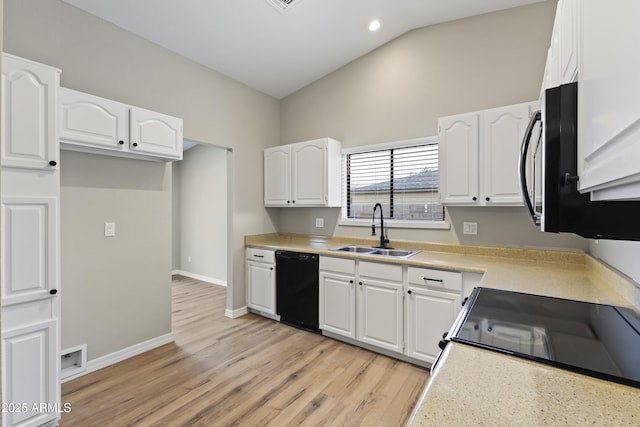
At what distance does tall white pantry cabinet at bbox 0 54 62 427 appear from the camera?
5.24 ft

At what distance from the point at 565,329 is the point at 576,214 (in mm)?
490

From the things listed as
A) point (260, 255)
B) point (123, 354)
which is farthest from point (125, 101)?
point (123, 354)

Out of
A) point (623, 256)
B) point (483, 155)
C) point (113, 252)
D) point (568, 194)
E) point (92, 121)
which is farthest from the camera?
point (113, 252)

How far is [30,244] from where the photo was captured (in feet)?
5.49

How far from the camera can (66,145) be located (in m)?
2.12

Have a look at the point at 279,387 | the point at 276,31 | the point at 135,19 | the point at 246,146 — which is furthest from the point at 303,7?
the point at 279,387

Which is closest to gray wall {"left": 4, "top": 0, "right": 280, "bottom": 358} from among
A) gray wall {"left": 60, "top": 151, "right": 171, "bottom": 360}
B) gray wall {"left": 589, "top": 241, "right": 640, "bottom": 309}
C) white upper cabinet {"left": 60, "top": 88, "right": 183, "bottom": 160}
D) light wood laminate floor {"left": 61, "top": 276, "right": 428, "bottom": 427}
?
gray wall {"left": 60, "top": 151, "right": 171, "bottom": 360}

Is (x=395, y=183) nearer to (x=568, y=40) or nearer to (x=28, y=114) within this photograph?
(x=568, y=40)

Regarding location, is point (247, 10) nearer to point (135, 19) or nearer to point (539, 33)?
point (135, 19)

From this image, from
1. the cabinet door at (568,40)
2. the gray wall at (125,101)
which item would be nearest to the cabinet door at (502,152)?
the cabinet door at (568,40)

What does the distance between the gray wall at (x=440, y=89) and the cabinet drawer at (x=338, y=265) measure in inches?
27.6

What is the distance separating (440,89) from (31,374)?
12.5 feet

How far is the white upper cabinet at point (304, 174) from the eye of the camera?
3441 millimetres

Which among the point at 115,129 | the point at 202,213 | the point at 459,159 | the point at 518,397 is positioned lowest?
the point at 518,397
